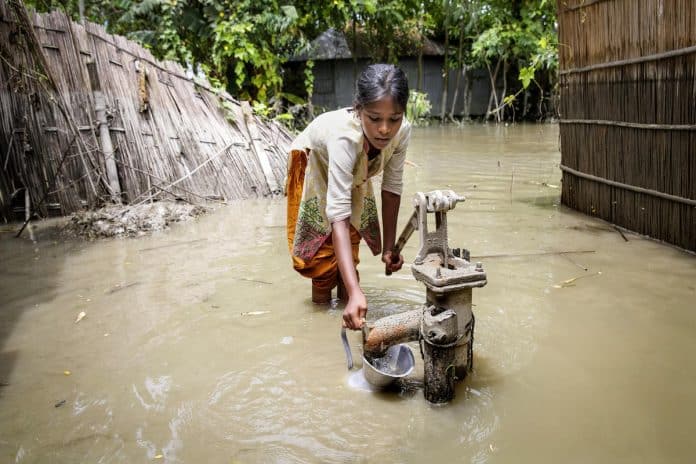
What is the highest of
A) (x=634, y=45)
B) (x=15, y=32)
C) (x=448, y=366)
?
(x=15, y=32)

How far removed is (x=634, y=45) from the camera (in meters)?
3.82

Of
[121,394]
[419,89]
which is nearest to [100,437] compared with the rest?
[121,394]

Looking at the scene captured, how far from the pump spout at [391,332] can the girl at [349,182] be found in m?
0.11

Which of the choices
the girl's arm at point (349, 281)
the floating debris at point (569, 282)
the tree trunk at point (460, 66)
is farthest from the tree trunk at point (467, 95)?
the girl's arm at point (349, 281)

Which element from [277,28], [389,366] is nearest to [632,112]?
[389,366]

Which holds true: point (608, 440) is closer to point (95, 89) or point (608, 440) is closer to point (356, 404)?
point (356, 404)

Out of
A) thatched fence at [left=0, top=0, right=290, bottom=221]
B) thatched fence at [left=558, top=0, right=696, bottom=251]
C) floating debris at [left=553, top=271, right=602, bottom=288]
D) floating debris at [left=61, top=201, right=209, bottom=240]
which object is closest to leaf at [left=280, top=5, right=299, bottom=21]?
thatched fence at [left=0, top=0, right=290, bottom=221]

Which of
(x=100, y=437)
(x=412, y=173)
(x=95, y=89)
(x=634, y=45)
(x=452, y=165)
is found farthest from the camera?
(x=452, y=165)

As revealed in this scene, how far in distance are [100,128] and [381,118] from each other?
3.83 m

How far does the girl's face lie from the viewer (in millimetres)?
2051

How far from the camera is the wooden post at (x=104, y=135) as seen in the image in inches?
199

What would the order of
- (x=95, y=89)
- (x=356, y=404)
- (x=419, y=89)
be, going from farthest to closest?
(x=419, y=89) → (x=95, y=89) → (x=356, y=404)

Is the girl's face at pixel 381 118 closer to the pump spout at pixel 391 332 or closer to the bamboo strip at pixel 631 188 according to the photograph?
the pump spout at pixel 391 332

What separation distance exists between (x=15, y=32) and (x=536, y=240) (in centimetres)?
441
